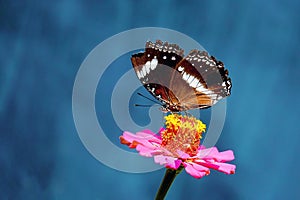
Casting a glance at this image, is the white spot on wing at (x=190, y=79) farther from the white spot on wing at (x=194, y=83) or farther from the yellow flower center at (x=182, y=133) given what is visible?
the yellow flower center at (x=182, y=133)

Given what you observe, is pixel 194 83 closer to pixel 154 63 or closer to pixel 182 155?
pixel 154 63

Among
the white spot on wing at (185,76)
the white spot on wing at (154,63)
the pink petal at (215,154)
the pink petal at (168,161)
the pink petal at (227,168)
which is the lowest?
the pink petal at (168,161)

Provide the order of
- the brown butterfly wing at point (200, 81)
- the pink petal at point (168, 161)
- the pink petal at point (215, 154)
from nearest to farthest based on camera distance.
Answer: the pink petal at point (168, 161) < the pink petal at point (215, 154) < the brown butterfly wing at point (200, 81)

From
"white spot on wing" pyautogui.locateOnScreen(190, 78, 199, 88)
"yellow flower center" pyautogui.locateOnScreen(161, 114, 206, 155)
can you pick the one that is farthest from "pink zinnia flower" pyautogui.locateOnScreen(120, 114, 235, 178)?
A: "white spot on wing" pyautogui.locateOnScreen(190, 78, 199, 88)

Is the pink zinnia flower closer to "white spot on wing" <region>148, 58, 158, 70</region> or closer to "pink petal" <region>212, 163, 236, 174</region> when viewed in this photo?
"pink petal" <region>212, 163, 236, 174</region>

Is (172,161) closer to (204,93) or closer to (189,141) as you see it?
(189,141)

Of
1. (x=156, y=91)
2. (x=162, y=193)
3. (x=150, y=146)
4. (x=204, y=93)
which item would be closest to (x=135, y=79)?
(x=156, y=91)

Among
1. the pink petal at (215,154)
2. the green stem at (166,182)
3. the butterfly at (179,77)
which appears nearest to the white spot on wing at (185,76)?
the butterfly at (179,77)
